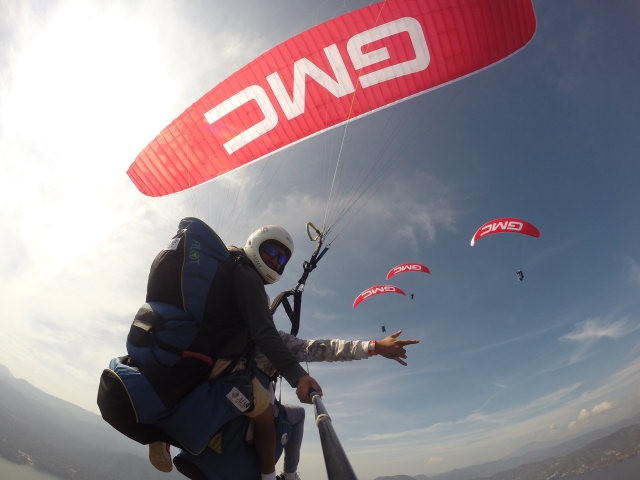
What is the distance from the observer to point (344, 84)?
8.98 metres

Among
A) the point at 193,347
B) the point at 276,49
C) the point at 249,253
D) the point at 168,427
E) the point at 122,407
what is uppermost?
the point at 276,49

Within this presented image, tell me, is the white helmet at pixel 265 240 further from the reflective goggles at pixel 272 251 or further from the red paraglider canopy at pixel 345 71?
the red paraglider canopy at pixel 345 71

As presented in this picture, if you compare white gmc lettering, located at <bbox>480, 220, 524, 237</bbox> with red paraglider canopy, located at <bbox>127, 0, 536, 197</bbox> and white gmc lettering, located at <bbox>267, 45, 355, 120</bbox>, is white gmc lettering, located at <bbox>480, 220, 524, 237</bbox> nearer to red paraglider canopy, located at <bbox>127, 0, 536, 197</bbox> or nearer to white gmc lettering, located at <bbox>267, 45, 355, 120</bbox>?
red paraglider canopy, located at <bbox>127, 0, 536, 197</bbox>

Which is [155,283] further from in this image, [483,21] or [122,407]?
[483,21]

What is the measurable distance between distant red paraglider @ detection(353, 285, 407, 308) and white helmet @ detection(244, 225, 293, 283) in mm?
19964

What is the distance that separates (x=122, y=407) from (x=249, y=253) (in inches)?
68.2

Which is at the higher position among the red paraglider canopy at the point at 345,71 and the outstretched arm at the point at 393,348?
the red paraglider canopy at the point at 345,71

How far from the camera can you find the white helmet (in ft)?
Answer: 10.5

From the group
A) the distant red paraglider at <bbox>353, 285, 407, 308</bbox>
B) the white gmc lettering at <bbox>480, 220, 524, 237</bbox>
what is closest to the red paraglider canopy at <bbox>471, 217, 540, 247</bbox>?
the white gmc lettering at <bbox>480, 220, 524, 237</bbox>

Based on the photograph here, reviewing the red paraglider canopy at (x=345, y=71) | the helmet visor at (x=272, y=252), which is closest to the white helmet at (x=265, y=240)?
the helmet visor at (x=272, y=252)

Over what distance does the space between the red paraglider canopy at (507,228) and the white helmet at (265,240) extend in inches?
682

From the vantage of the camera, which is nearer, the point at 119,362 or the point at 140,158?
the point at 119,362

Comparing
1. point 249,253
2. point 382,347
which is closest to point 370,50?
point 249,253

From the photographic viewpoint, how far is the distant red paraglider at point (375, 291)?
73.4 ft
